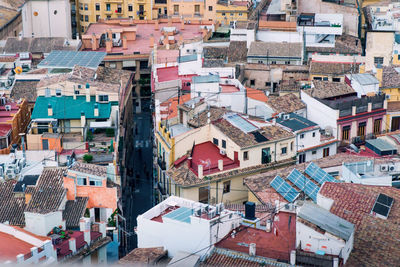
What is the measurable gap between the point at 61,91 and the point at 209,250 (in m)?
20.1

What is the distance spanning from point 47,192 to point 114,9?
48.1 m

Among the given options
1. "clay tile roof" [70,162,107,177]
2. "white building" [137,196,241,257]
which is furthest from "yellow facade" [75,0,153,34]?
"white building" [137,196,241,257]

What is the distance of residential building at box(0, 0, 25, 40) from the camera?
8116cm

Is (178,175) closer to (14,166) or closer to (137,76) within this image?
(14,166)

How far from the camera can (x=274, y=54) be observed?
2349 inches

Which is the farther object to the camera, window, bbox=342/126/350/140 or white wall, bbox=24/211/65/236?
window, bbox=342/126/350/140

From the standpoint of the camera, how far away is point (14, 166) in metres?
41.9

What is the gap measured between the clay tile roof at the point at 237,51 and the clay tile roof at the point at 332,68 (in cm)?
549

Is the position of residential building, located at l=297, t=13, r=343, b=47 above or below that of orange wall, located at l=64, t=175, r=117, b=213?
above

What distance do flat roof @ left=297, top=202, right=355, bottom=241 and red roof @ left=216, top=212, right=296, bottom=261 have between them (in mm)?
1436

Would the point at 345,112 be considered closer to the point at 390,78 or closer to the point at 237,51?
the point at 390,78

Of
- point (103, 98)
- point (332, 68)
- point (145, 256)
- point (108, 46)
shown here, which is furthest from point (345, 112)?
point (108, 46)

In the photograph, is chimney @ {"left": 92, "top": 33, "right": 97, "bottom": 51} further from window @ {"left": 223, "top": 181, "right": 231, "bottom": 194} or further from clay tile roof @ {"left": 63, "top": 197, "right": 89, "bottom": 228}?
clay tile roof @ {"left": 63, "top": 197, "right": 89, "bottom": 228}

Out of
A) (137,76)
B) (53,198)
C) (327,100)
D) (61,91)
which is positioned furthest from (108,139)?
(137,76)
